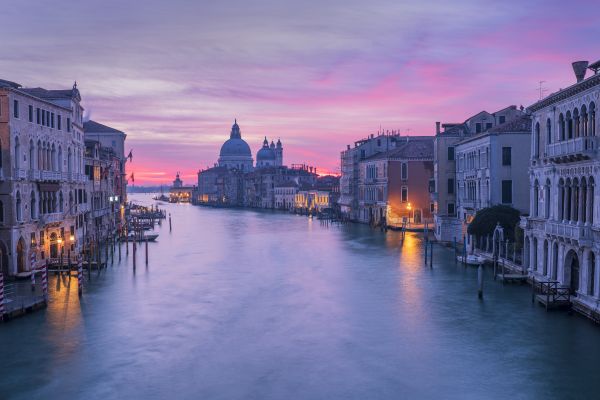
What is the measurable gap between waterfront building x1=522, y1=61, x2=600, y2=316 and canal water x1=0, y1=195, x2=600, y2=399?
1.68 metres

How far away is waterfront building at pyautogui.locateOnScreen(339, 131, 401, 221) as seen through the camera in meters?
80.9

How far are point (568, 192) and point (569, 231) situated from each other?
1760 mm

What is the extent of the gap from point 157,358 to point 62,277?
16708 millimetres

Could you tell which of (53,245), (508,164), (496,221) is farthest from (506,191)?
(53,245)

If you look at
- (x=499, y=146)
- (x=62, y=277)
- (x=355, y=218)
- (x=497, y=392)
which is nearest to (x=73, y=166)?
(x=62, y=277)

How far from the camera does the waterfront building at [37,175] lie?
29641mm

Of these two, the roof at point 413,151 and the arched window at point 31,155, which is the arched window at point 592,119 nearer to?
the arched window at point 31,155

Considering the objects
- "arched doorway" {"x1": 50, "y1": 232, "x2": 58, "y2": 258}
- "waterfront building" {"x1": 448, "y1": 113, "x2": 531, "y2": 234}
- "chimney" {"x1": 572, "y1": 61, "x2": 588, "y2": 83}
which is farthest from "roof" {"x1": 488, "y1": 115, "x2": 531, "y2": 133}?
"arched doorway" {"x1": 50, "y1": 232, "x2": 58, "y2": 258}

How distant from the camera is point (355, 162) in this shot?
86.8 meters

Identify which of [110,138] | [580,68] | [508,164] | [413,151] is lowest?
[508,164]

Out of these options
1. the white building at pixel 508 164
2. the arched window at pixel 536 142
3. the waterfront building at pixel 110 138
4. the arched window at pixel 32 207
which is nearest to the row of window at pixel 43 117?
the arched window at pixel 32 207

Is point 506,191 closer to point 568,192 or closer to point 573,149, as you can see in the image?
point 568,192

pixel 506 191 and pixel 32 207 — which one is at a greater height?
pixel 506 191

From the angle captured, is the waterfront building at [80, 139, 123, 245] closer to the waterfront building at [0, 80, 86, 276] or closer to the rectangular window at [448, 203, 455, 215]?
the waterfront building at [0, 80, 86, 276]
